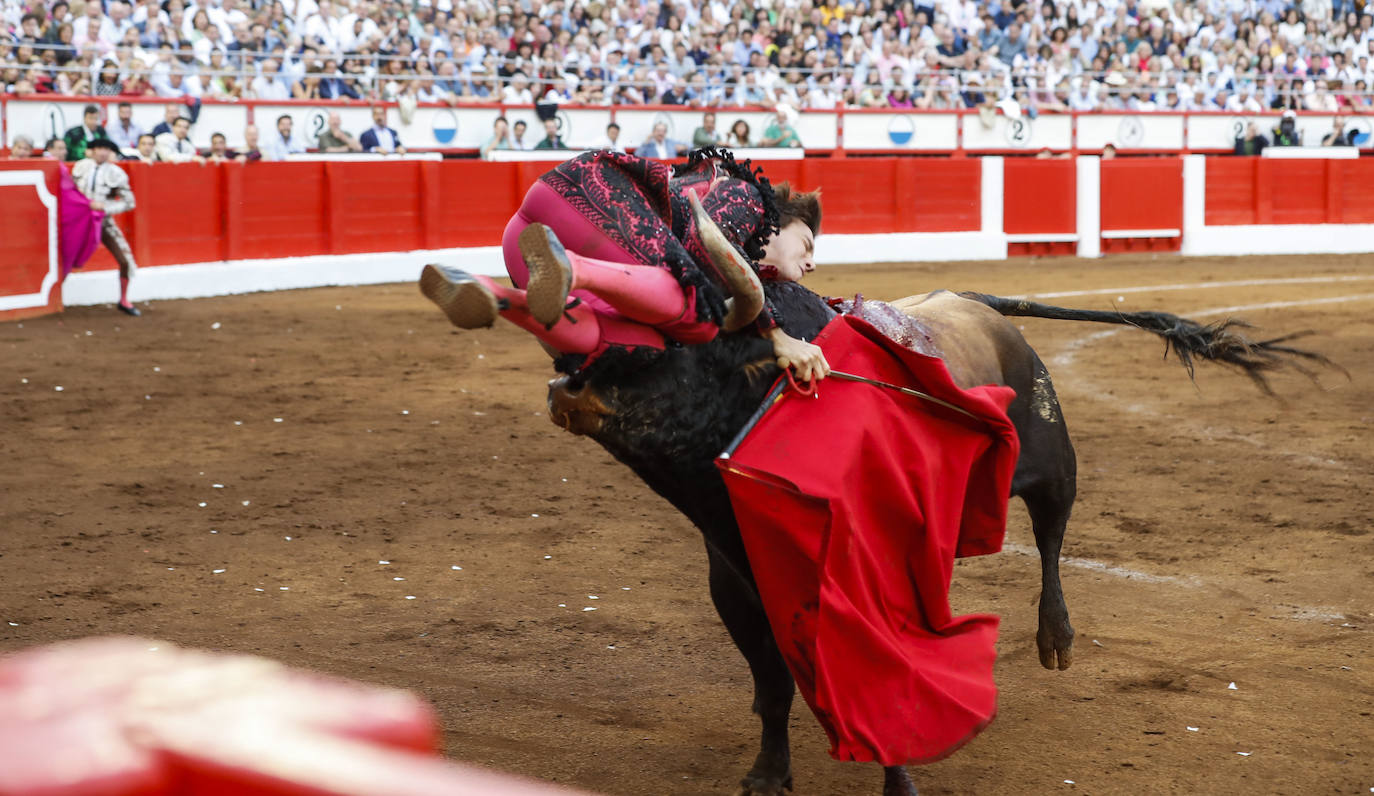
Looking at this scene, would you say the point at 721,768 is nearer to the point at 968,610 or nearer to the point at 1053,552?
the point at 1053,552

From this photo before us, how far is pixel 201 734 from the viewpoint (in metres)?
0.78

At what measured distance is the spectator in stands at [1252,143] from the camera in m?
20.4

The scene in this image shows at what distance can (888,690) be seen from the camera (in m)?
2.69

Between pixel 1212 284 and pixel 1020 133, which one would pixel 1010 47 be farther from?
pixel 1212 284

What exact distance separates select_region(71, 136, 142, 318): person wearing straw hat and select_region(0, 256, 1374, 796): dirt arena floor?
214 centimetres

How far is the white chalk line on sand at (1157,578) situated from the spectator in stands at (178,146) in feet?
32.7

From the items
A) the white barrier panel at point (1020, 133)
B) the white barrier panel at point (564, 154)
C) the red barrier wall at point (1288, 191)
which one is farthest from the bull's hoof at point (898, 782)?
the white barrier panel at point (1020, 133)

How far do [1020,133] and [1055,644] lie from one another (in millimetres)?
18276

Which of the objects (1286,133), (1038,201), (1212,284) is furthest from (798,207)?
(1286,133)

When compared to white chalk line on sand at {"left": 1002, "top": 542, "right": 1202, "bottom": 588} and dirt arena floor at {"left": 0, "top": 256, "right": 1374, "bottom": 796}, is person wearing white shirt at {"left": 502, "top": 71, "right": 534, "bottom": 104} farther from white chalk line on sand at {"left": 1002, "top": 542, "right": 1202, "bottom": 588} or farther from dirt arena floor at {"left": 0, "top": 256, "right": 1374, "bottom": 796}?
white chalk line on sand at {"left": 1002, "top": 542, "right": 1202, "bottom": 588}

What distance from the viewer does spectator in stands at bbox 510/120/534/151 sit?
16.2 metres

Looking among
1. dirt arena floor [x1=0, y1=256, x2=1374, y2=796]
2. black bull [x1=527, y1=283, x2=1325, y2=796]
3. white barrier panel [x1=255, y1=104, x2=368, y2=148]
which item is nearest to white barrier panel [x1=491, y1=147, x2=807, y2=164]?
A: white barrier panel [x1=255, y1=104, x2=368, y2=148]

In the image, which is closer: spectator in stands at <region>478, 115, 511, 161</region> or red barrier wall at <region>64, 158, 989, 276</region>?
red barrier wall at <region>64, 158, 989, 276</region>

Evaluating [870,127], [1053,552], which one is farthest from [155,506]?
[870,127]
